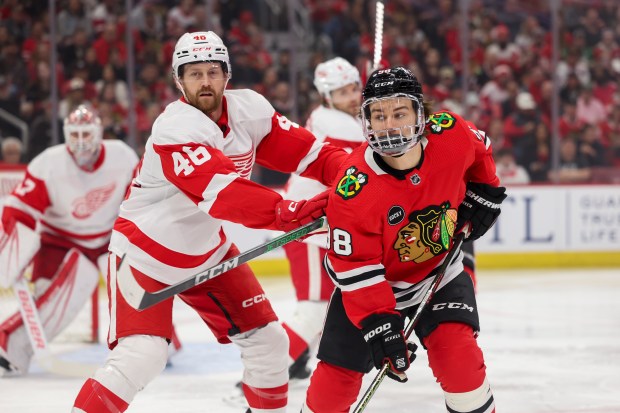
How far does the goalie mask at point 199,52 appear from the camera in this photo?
8.48ft

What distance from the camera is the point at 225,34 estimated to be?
735 centimetres

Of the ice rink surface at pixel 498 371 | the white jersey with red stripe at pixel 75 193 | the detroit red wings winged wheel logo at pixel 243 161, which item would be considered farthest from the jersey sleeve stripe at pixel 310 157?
the white jersey with red stripe at pixel 75 193

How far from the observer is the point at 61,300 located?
4227mm

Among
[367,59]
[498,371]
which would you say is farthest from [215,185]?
[367,59]

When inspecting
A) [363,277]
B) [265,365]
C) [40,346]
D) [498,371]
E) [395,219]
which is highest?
[395,219]

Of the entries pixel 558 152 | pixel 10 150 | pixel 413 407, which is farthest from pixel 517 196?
pixel 413 407

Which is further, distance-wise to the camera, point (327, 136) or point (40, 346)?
point (40, 346)

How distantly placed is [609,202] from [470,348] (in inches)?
210

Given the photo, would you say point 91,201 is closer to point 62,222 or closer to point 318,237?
point 62,222

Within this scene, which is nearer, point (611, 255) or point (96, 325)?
point (96, 325)

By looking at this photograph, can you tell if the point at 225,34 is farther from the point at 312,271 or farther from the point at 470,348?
the point at 470,348

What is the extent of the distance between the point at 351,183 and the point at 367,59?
500 cm

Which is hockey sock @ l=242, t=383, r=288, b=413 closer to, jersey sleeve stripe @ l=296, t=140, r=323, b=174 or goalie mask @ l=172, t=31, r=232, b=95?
jersey sleeve stripe @ l=296, t=140, r=323, b=174

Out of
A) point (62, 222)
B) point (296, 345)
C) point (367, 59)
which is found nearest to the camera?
point (296, 345)
